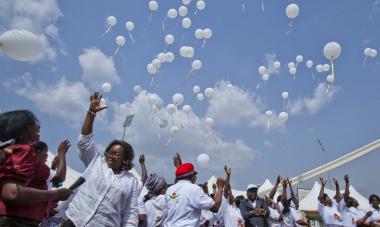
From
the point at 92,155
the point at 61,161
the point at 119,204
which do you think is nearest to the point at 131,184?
the point at 119,204

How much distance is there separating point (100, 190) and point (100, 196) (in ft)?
0.18

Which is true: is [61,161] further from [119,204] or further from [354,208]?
[354,208]

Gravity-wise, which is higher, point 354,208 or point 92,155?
point 354,208

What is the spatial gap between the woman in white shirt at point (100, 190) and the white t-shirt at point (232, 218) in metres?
4.64

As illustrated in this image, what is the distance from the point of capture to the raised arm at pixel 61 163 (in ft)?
12.1

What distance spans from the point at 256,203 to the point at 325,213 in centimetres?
270

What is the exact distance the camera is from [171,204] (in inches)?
177

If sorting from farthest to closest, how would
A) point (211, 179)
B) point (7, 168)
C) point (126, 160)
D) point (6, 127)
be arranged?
point (211, 179)
point (126, 160)
point (6, 127)
point (7, 168)

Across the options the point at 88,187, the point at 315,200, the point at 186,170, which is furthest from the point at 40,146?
the point at 315,200

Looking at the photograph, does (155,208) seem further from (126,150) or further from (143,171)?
(126,150)

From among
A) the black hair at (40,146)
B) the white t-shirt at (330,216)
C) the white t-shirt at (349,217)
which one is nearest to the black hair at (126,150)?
the black hair at (40,146)

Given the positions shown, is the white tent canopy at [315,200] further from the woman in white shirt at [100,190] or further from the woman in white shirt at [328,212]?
the woman in white shirt at [100,190]

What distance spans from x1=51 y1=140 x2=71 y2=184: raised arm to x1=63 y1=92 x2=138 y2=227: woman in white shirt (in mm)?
591

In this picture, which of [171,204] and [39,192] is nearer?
[39,192]
